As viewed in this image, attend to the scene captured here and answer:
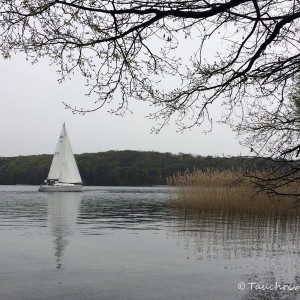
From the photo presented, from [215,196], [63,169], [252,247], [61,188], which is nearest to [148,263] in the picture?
[252,247]

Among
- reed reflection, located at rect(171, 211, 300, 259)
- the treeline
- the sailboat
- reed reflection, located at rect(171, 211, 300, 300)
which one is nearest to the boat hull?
the sailboat

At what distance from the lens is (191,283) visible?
7.43 m

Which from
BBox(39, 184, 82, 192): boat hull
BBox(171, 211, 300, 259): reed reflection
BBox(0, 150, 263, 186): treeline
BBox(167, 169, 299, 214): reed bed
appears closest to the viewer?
BBox(171, 211, 300, 259): reed reflection

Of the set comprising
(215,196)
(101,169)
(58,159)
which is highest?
(58,159)

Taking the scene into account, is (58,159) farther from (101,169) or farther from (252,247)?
(252,247)

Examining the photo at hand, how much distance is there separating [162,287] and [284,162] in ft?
8.29

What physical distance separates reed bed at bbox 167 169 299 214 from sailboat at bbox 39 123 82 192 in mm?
39025

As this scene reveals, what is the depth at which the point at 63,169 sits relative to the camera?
63.7 metres

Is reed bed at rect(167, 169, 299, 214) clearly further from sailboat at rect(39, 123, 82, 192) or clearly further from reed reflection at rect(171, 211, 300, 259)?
sailboat at rect(39, 123, 82, 192)

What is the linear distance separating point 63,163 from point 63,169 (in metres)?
0.82

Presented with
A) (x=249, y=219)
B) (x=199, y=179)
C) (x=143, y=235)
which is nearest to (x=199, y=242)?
(x=143, y=235)

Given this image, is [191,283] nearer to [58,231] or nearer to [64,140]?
[58,231]

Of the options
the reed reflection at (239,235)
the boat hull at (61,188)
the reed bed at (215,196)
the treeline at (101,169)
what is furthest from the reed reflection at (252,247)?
the treeline at (101,169)

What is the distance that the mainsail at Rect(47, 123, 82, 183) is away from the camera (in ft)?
208
